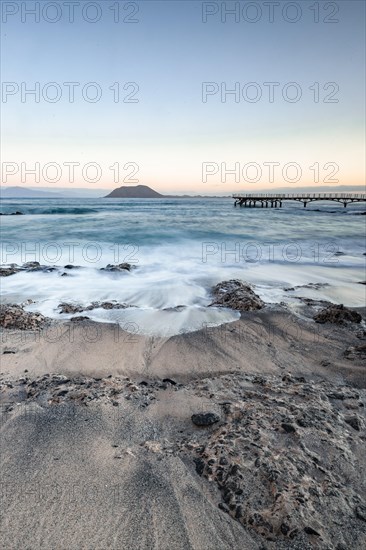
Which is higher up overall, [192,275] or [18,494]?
[192,275]

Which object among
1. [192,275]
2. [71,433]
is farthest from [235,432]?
[192,275]

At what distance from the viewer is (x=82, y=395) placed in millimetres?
3441

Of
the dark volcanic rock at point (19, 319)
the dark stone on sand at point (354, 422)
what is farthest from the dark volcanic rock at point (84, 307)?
the dark stone on sand at point (354, 422)

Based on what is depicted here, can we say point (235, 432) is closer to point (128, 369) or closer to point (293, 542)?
→ point (293, 542)

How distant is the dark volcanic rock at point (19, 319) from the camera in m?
5.34

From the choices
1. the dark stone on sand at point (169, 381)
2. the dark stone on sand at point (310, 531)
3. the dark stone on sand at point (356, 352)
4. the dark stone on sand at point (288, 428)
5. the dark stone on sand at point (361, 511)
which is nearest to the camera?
the dark stone on sand at point (310, 531)

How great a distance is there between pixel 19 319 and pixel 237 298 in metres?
3.73

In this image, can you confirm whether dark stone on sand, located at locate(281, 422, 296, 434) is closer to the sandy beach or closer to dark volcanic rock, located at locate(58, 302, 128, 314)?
the sandy beach

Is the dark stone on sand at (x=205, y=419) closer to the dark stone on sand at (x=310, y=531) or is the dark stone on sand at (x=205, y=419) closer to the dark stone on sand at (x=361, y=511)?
the dark stone on sand at (x=310, y=531)

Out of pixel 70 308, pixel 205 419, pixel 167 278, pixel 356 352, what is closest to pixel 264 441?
pixel 205 419

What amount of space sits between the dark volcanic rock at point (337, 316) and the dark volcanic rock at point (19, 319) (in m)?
4.53

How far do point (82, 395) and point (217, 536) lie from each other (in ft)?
6.02

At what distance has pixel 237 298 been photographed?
640 centimetres

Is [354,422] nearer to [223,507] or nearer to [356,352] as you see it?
[223,507]
